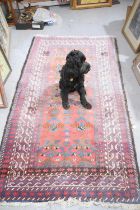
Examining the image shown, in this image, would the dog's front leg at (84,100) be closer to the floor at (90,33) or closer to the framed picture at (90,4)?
the floor at (90,33)

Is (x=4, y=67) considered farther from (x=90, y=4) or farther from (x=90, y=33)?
(x=90, y=4)

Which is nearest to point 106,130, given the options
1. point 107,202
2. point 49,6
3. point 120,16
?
point 107,202

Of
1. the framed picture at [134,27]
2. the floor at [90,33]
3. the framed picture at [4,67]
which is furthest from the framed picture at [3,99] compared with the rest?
the framed picture at [134,27]

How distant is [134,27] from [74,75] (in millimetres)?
1201

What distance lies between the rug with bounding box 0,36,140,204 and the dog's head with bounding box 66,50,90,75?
0.39 m

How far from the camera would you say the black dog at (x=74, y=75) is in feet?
6.09

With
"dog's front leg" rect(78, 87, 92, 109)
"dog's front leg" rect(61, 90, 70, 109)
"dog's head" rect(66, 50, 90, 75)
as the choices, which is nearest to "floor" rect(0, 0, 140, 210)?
"dog's front leg" rect(78, 87, 92, 109)

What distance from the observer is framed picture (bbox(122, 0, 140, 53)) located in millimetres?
2688

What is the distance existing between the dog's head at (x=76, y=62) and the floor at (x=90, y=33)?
1.86 feet

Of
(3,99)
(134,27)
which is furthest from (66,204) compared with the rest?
(134,27)

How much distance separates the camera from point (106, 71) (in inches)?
99.2

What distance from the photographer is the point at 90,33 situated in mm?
3027

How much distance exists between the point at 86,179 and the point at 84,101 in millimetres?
679

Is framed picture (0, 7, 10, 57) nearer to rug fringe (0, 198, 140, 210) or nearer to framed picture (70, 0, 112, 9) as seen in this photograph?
framed picture (70, 0, 112, 9)
